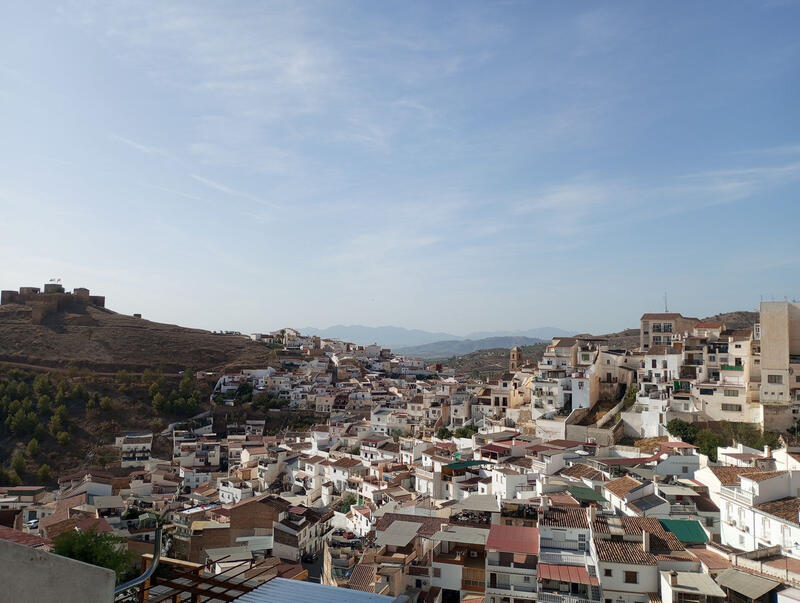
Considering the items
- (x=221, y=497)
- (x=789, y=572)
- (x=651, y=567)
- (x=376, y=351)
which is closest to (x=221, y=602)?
(x=651, y=567)

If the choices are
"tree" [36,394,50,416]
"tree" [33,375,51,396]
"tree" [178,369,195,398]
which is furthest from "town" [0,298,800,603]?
"tree" [33,375,51,396]

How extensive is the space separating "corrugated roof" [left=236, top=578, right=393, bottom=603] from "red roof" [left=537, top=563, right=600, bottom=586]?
7.53 m

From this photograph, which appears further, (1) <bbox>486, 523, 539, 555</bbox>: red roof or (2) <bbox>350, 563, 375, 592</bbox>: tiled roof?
(1) <bbox>486, 523, 539, 555</bbox>: red roof

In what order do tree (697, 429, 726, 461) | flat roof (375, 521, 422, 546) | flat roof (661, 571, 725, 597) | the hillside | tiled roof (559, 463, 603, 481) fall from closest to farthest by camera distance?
flat roof (661, 571, 725, 597) → flat roof (375, 521, 422, 546) → tiled roof (559, 463, 603, 481) → tree (697, 429, 726, 461) → the hillside

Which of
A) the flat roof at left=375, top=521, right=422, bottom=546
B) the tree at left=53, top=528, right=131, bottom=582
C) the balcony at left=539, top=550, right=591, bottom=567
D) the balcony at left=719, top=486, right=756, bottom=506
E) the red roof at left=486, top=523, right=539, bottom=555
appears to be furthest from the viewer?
the flat roof at left=375, top=521, right=422, bottom=546

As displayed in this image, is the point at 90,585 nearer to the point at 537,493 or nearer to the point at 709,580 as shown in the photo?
the point at 709,580

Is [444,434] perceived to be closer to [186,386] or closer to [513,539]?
[513,539]

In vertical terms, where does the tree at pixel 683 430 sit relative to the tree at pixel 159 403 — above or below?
above

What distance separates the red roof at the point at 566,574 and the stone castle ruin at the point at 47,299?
168ft

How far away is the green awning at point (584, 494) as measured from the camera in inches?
565

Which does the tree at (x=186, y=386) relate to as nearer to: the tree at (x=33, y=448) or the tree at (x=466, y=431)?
the tree at (x=33, y=448)

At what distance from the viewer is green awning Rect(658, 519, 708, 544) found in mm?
11778

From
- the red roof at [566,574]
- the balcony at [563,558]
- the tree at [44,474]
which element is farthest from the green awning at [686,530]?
the tree at [44,474]

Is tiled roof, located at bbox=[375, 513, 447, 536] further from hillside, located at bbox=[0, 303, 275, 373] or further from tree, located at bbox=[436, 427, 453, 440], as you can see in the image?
hillside, located at bbox=[0, 303, 275, 373]
